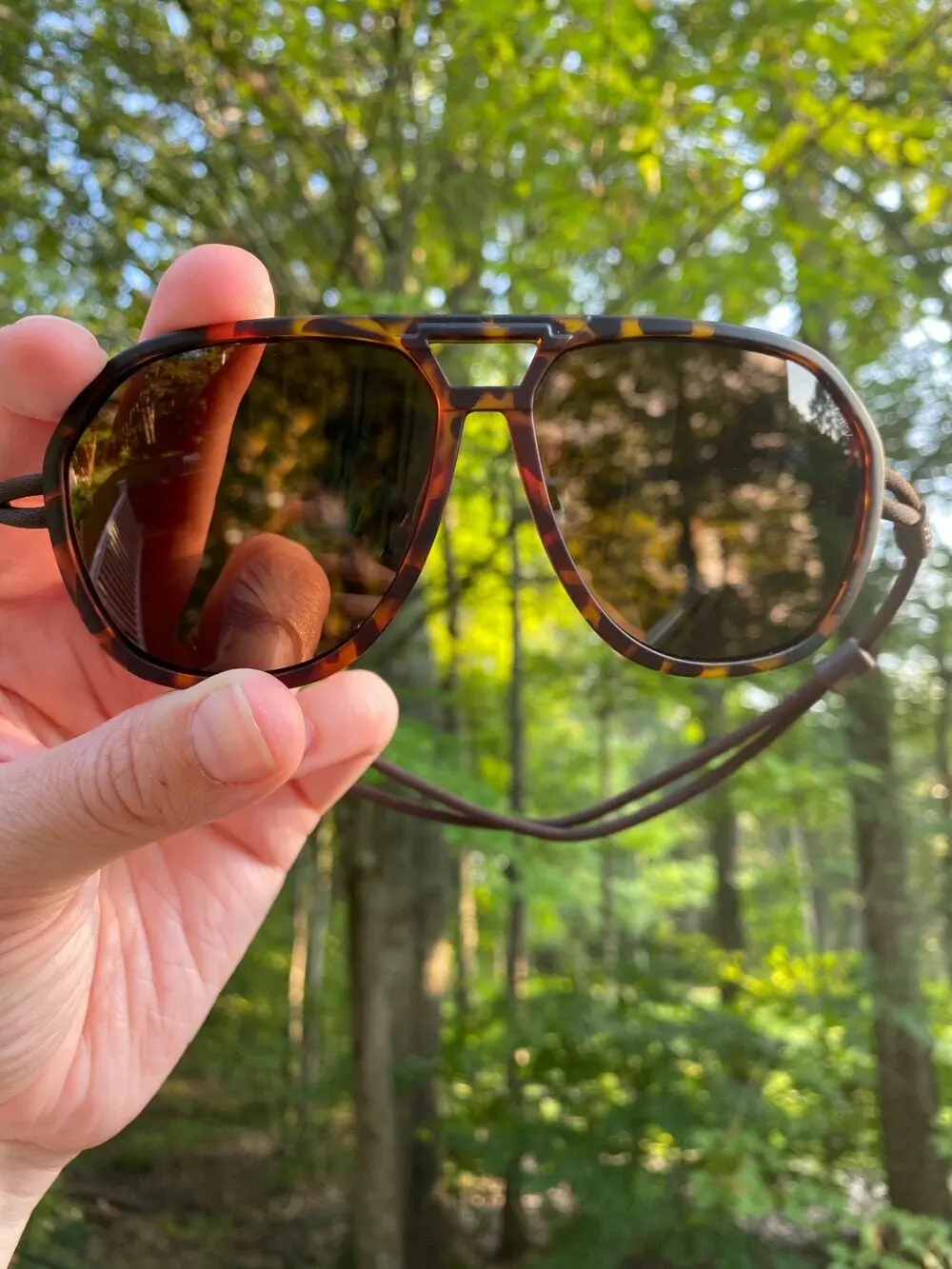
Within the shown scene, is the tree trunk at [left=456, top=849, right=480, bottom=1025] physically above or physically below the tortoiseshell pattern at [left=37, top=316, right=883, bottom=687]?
below

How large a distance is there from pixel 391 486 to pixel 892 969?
13.2ft

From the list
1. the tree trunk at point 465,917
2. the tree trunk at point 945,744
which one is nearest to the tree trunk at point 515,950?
the tree trunk at point 465,917

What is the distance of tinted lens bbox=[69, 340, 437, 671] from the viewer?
1028 millimetres

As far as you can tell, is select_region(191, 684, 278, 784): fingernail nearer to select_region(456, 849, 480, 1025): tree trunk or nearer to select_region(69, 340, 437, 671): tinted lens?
select_region(69, 340, 437, 671): tinted lens

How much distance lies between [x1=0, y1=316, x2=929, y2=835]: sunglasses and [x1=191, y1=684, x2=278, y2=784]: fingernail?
290 mm

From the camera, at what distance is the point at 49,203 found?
353 centimetres

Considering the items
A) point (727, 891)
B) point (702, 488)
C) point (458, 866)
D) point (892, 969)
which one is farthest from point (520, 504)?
point (727, 891)

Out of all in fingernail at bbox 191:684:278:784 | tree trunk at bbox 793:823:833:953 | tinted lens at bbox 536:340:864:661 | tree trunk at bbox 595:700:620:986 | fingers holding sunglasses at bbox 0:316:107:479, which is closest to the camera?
fingernail at bbox 191:684:278:784

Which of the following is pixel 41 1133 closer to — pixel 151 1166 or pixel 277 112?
pixel 277 112

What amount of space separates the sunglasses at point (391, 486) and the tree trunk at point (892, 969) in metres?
2.78

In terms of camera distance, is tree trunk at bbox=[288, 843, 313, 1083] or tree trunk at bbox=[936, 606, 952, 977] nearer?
tree trunk at bbox=[936, 606, 952, 977]

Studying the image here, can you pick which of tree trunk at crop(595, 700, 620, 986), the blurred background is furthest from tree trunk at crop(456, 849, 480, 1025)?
the blurred background

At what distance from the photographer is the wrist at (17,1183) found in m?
1.03

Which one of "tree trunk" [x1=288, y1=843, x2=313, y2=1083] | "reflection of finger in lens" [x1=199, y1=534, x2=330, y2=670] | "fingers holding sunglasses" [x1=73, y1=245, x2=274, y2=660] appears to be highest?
"fingers holding sunglasses" [x1=73, y1=245, x2=274, y2=660]
